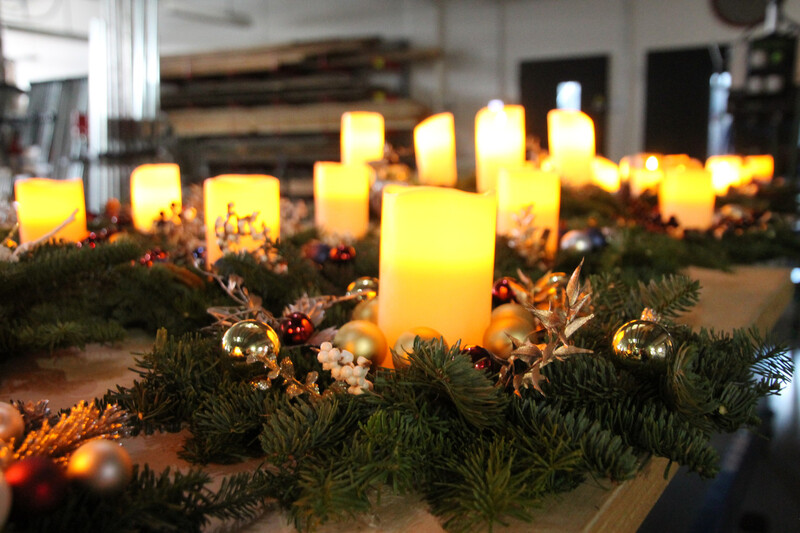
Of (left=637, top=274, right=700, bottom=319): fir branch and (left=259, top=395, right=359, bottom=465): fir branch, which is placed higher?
(left=637, top=274, right=700, bottom=319): fir branch

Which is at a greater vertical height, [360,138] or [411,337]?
[360,138]

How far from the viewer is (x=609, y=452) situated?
44 cm

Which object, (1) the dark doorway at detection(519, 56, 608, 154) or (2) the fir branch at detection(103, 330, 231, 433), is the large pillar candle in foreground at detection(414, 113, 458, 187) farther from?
(1) the dark doorway at detection(519, 56, 608, 154)

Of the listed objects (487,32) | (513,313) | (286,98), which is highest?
(487,32)

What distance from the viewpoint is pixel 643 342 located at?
1.75 ft

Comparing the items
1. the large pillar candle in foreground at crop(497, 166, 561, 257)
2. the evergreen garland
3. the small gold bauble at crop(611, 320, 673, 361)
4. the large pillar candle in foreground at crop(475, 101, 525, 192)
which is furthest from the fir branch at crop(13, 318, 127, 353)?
the large pillar candle in foreground at crop(475, 101, 525, 192)

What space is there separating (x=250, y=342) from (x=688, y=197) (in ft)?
4.28

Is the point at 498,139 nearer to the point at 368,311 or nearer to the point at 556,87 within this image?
the point at 368,311

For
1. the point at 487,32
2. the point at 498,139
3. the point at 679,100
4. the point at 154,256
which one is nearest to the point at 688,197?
the point at 498,139

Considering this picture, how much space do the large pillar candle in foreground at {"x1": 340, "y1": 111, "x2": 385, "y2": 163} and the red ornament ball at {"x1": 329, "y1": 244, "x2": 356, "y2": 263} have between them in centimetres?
73

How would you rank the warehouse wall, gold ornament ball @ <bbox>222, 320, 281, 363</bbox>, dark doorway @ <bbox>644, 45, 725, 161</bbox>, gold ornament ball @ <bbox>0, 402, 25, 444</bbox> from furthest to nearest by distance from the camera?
the warehouse wall → dark doorway @ <bbox>644, 45, 725, 161</bbox> → gold ornament ball @ <bbox>222, 320, 281, 363</bbox> → gold ornament ball @ <bbox>0, 402, 25, 444</bbox>

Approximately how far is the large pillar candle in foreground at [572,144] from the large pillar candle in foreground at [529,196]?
25.3 inches

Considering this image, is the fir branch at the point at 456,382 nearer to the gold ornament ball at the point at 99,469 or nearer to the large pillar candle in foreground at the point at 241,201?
the gold ornament ball at the point at 99,469

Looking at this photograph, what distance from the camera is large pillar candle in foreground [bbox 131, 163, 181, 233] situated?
54.3 inches
